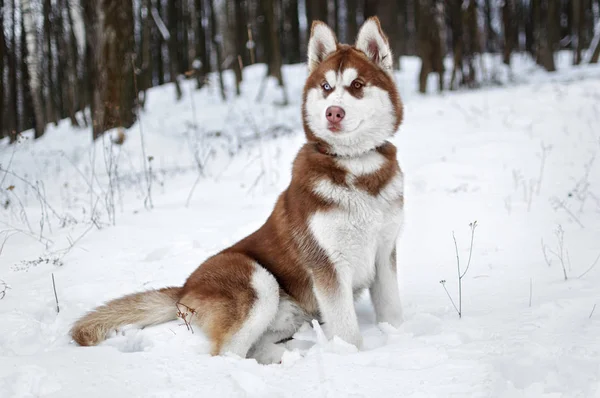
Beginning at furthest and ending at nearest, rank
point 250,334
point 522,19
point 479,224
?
point 522,19 → point 479,224 → point 250,334

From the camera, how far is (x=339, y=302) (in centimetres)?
274

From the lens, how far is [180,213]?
530 centimetres

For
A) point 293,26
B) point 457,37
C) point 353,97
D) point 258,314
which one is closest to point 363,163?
point 353,97

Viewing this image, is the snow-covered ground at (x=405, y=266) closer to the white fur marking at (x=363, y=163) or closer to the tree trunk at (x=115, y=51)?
the tree trunk at (x=115, y=51)

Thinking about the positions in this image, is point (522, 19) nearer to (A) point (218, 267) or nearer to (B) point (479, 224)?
(B) point (479, 224)

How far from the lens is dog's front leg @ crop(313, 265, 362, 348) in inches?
108

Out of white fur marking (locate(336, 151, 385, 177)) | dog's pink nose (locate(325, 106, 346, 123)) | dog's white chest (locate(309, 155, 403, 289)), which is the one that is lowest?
dog's white chest (locate(309, 155, 403, 289))


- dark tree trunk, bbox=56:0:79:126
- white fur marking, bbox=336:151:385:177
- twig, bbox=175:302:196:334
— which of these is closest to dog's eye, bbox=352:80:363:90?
white fur marking, bbox=336:151:385:177

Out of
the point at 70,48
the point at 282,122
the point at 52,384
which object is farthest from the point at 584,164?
the point at 70,48

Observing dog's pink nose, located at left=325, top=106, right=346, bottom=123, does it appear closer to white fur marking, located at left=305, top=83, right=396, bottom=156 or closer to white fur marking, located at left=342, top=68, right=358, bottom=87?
white fur marking, located at left=305, top=83, right=396, bottom=156

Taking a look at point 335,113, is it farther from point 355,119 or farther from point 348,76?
point 348,76

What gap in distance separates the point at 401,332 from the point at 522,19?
3542 centimetres

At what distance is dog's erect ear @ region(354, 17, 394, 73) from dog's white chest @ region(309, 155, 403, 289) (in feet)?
2.53

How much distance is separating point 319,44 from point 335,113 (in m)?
0.70
